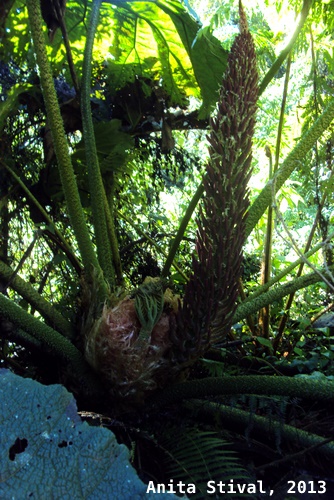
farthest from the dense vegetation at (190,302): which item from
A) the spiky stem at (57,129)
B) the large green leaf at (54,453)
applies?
the large green leaf at (54,453)

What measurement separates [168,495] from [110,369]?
653mm

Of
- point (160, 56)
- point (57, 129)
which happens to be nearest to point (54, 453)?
point (57, 129)

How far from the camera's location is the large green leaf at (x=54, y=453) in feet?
1.80

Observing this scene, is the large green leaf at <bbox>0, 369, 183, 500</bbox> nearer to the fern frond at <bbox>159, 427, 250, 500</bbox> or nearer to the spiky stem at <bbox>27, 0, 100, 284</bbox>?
the fern frond at <bbox>159, 427, 250, 500</bbox>

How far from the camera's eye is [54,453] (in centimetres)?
59

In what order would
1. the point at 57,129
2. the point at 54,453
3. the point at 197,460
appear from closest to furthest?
the point at 54,453
the point at 197,460
the point at 57,129

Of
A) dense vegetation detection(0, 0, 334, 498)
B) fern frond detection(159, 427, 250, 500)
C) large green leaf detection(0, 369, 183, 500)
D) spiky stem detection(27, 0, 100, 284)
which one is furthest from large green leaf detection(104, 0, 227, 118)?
large green leaf detection(0, 369, 183, 500)

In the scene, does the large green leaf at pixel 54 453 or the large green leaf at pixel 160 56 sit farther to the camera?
the large green leaf at pixel 160 56

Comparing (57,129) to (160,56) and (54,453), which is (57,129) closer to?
(54,453)

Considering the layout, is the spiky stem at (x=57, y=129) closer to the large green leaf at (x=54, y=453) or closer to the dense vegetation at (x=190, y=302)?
the dense vegetation at (x=190, y=302)

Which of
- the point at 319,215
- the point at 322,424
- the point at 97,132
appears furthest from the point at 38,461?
the point at 319,215

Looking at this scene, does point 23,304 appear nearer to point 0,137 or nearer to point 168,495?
point 0,137

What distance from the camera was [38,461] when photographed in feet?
1.89

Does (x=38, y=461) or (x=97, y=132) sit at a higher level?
(x=97, y=132)
